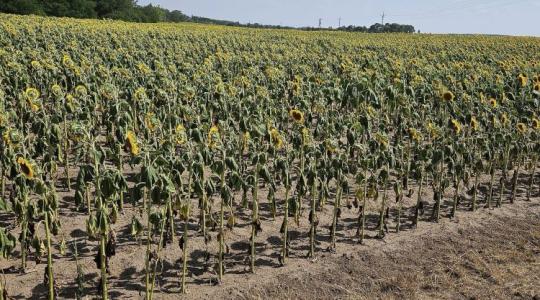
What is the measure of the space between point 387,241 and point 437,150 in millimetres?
1544

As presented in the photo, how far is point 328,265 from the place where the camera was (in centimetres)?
598

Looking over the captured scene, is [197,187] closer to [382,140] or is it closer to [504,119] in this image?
[382,140]

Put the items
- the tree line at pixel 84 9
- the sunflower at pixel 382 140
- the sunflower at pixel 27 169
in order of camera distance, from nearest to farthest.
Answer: the sunflower at pixel 27 169
the sunflower at pixel 382 140
the tree line at pixel 84 9

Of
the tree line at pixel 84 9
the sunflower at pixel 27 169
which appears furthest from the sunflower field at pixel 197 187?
the tree line at pixel 84 9

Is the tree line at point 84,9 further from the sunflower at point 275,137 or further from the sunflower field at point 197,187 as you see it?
the sunflower at point 275,137

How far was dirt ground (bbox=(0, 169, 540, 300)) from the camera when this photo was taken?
17.5ft

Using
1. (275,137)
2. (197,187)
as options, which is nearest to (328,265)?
(275,137)

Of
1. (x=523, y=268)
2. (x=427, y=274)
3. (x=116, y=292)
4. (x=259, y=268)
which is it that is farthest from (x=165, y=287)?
(x=523, y=268)

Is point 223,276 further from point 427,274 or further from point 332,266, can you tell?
point 427,274

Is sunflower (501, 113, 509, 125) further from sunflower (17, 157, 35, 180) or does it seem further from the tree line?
the tree line

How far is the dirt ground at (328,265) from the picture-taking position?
5.34m

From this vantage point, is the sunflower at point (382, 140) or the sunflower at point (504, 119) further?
the sunflower at point (504, 119)

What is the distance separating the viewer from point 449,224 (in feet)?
24.3

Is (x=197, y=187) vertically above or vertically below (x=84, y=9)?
below
